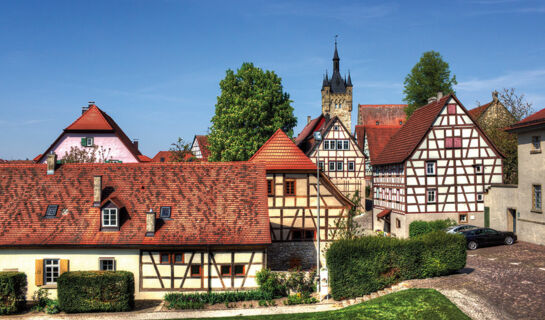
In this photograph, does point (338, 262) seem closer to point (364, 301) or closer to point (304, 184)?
point (364, 301)

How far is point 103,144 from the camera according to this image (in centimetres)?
4319

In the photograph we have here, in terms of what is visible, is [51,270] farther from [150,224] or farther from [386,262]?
[386,262]

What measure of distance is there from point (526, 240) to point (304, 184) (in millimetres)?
14720

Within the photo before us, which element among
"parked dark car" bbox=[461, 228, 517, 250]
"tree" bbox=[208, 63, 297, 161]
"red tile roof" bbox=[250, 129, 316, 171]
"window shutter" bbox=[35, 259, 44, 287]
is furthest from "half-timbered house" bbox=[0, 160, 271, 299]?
"tree" bbox=[208, 63, 297, 161]

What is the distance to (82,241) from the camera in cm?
2180

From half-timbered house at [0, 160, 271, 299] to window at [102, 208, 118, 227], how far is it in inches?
1.9

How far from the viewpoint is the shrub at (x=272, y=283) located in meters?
21.8

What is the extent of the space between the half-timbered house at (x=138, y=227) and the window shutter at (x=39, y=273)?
0.04m

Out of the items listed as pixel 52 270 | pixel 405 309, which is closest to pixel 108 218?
pixel 52 270

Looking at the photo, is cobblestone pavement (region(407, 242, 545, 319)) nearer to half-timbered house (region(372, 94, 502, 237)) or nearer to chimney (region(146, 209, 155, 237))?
half-timbered house (region(372, 94, 502, 237))

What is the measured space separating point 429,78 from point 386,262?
34.2m

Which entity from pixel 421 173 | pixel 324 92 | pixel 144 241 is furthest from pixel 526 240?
pixel 324 92

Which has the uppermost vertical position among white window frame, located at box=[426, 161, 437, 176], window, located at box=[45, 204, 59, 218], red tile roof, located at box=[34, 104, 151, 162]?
red tile roof, located at box=[34, 104, 151, 162]

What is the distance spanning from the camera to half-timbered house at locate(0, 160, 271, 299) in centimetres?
2182
